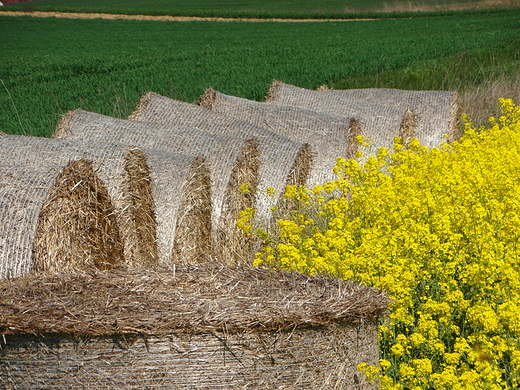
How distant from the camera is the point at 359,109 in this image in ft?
32.6

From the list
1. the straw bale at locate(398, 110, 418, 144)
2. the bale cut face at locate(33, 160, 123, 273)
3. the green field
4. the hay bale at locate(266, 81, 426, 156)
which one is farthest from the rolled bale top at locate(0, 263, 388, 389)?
the green field

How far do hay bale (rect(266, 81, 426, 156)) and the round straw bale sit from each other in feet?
0.92

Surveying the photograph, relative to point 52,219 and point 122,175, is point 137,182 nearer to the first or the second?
point 122,175

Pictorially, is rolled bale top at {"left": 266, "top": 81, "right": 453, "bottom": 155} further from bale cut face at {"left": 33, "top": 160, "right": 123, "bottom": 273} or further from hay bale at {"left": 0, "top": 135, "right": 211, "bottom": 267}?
bale cut face at {"left": 33, "top": 160, "right": 123, "bottom": 273}

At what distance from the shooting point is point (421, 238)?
4.99 m

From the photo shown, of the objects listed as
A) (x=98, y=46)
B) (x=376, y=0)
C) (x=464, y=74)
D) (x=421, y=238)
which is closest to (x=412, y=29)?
(x=98, y=46)

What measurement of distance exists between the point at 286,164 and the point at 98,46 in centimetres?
2307

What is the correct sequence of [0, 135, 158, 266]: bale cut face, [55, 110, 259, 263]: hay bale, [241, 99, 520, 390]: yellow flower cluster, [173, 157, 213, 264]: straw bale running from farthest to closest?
[55, 110, 259, 263]: hay bale
[173, 157, 213, 264]: straw bale
[0, 135, 158, 266]: bale cut face
[241, 99, 520, 390]: yellow flower cluster

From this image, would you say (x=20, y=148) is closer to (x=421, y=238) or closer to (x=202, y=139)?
(x=202, y=139)

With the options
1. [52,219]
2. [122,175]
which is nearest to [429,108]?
[122,175]

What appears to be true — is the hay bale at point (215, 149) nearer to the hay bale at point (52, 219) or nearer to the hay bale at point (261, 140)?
the hay bale at point (261, 140)

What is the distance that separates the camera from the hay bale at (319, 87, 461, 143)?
400 inches

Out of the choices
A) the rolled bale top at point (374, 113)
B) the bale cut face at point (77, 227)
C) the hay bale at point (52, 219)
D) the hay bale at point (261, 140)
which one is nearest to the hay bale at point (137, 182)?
the bale cut face at point (77, 227)

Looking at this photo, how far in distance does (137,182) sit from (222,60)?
15.1m
